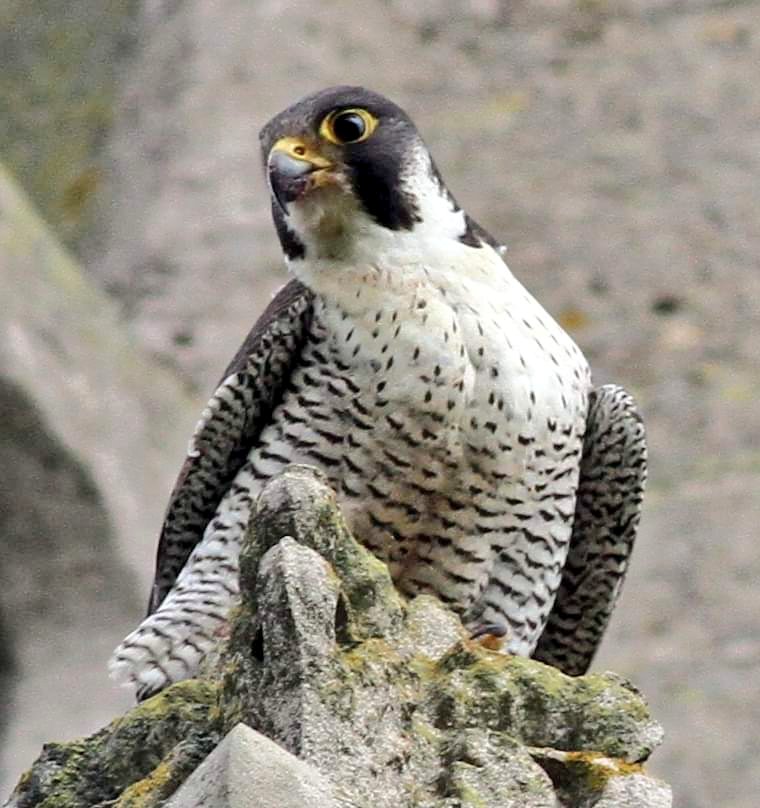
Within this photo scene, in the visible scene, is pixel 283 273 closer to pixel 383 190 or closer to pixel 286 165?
pixel 383 190

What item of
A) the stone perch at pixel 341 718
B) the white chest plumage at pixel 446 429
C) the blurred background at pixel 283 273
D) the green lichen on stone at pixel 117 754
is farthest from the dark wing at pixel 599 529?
the blurred background at pixel 283 273

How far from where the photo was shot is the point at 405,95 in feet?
31.1

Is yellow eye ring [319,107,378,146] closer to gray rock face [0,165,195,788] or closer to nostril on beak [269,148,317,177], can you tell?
nostril on beak [269,148,317,177]

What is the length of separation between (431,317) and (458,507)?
0.32 meters

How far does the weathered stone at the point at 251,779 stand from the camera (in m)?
2.67

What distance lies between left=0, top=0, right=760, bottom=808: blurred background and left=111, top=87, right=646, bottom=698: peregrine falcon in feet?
8.89

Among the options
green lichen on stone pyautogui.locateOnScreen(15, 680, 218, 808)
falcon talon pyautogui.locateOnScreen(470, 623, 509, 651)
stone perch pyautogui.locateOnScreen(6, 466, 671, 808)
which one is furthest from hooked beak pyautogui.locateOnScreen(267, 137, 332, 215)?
green lichen on stone pyautogui.locateOnScreen(15, 680, 218, 808)

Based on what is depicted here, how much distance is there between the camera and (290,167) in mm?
4391

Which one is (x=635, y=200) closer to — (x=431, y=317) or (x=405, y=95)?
(x=405, y=95)

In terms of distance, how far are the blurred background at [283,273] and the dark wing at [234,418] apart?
2.70 m

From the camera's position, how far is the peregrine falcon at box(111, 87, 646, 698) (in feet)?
14.0

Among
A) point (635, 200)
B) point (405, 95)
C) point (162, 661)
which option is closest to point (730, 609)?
point (635, 200)

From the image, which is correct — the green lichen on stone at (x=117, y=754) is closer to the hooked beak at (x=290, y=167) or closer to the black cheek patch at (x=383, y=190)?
the hooked beak at (x=290, y=167)

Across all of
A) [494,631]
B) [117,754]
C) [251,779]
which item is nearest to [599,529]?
[494,631]
